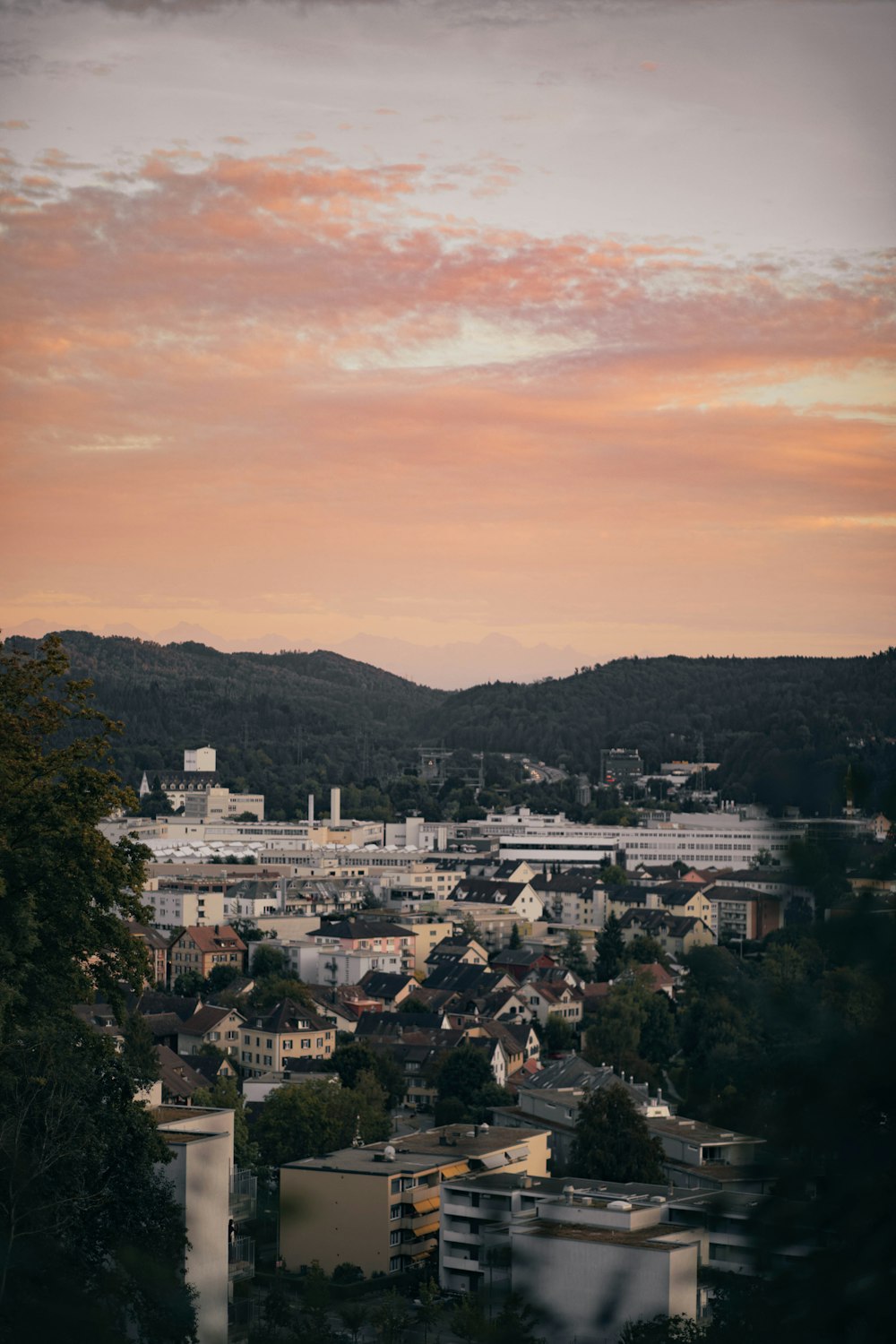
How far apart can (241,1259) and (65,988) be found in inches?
134

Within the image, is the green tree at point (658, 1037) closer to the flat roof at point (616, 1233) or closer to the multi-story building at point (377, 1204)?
the multi-story building at point (377, 1204)

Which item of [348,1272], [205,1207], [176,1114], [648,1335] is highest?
[648,1335]

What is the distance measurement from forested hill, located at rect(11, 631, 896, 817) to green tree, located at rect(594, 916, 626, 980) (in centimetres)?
1874

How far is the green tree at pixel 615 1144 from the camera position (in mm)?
11617

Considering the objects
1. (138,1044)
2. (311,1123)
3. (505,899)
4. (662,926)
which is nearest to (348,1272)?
(311,1123)

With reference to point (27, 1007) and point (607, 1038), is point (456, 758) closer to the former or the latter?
point (607, 1038)

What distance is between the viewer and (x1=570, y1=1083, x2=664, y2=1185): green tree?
38.1 ft

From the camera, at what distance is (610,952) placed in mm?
25234

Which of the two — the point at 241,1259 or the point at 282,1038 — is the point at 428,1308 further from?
the point at 282,1038

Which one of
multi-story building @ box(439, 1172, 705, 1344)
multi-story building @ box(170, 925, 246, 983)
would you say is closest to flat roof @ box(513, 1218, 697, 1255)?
multi-story building @ box(439, 1172, 705, 1344)

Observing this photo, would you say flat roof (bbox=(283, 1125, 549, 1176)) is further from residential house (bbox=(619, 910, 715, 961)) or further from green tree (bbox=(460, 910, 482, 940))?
green tree (bbox=(460, 910, 482, 940))

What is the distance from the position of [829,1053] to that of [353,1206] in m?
9.44

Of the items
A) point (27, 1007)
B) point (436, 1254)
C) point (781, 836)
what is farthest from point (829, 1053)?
point (436, 1254)

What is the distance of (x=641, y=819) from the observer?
44250 mm
